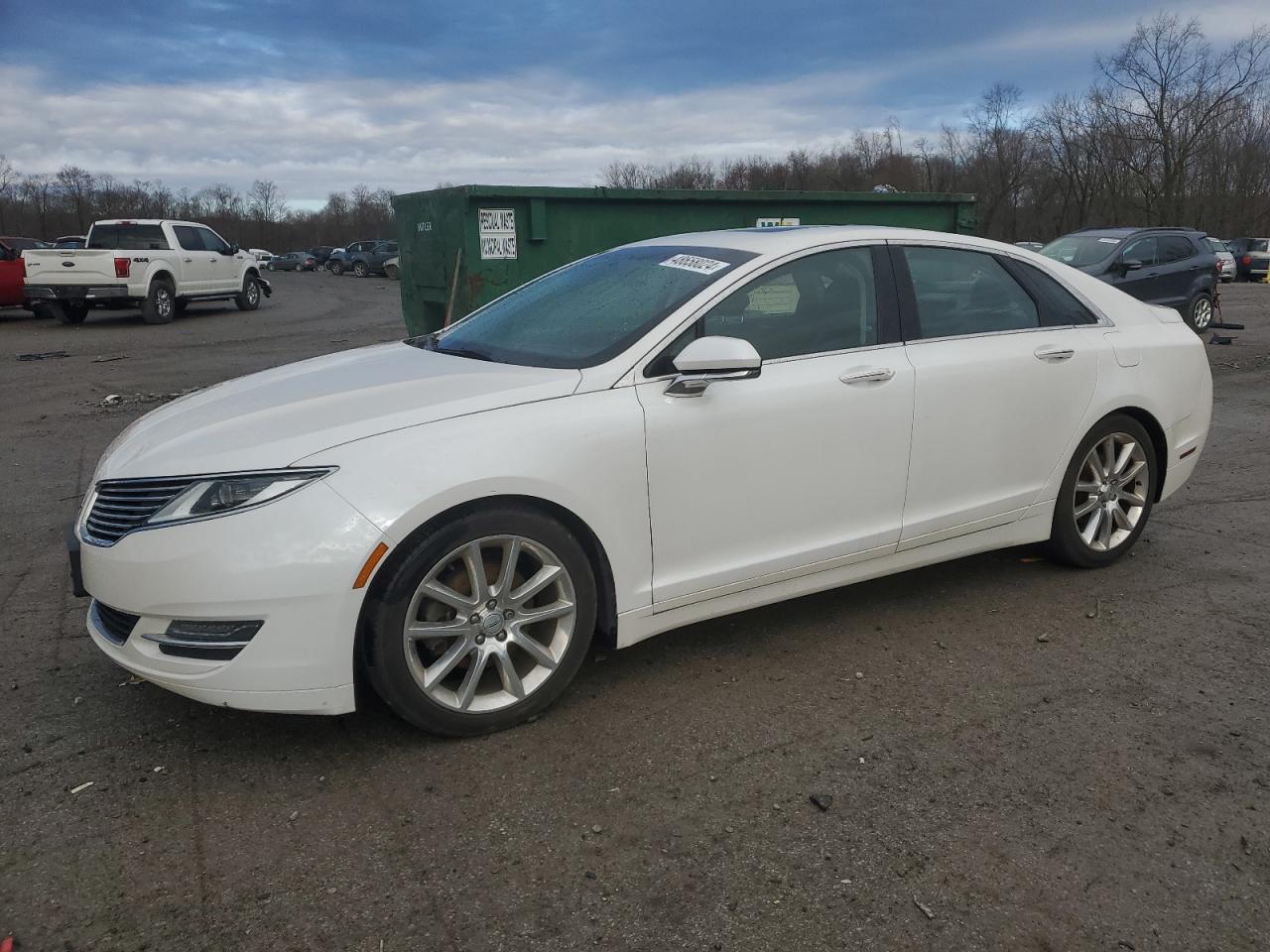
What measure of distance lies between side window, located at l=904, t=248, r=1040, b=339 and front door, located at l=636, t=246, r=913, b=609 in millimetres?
233

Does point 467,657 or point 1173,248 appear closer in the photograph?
point 467,657

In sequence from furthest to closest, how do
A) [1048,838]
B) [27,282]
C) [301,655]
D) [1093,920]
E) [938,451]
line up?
[27,282] → [938,451] → [301,655] → [1048,838] → [1093,920]

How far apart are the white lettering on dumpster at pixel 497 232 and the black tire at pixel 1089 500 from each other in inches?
216

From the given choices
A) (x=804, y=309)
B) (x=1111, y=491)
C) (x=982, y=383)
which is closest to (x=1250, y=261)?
(x=1111, y=491)

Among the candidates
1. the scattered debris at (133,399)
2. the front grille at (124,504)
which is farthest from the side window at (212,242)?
the front grille at (124,504)

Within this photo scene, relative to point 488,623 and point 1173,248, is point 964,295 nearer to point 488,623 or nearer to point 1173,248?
point 488,623

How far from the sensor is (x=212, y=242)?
21.0 metres

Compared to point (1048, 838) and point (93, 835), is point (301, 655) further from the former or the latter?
point (1048, 838)

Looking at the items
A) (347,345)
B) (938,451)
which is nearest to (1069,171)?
(347,345)

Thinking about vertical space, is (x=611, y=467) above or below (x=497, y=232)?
below

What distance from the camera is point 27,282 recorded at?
18.6m

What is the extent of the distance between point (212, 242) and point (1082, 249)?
54.7 feet

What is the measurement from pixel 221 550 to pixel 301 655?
1.25ft

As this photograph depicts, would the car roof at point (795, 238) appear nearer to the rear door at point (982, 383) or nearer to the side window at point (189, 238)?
the rear door at point (982, 383)
